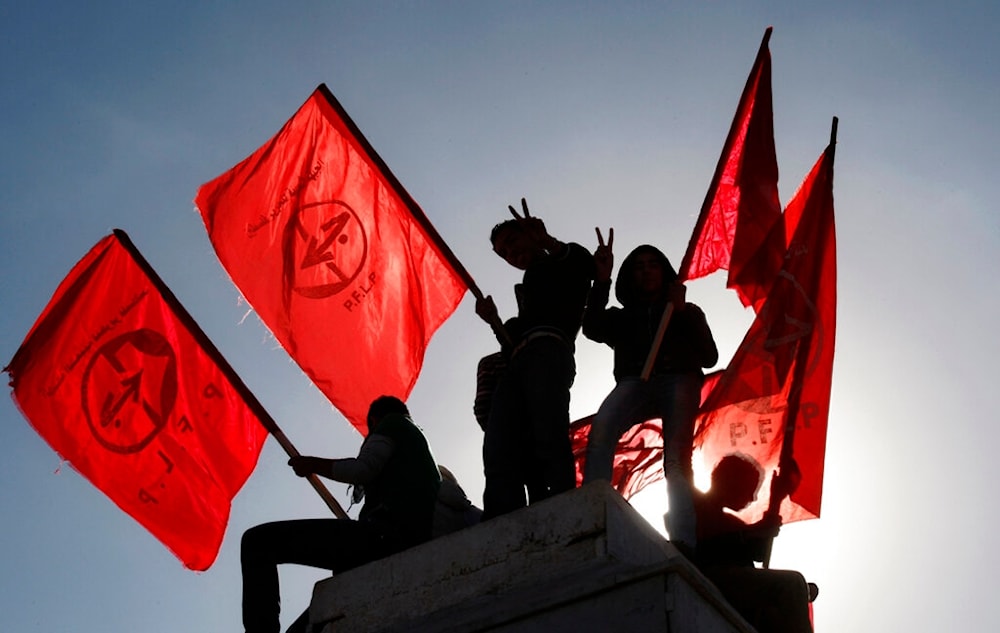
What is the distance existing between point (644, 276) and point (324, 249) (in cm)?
270

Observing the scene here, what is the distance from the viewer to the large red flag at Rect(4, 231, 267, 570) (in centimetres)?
902

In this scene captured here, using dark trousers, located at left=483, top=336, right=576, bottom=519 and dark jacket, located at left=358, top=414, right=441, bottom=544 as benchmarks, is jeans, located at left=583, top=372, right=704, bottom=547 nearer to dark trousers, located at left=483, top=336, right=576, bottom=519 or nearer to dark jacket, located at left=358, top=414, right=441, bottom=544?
dark trousers, located at left=483, top=336, right=576, bottom=519

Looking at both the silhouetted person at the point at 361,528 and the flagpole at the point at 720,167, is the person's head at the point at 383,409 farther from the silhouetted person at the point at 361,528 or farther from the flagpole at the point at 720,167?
the flagpole at the point at 720,167

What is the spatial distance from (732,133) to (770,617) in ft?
13.9

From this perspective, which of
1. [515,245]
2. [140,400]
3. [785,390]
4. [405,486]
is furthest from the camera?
[140,400]

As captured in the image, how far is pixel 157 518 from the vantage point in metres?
8.99

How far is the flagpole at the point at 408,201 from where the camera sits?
30.0ft

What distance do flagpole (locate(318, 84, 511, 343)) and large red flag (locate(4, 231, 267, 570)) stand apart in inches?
67.4

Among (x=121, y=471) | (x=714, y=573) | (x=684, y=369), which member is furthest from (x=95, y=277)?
(x=714, y=573)

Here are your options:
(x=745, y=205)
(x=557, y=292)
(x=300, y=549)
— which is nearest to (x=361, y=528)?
(x=300, y=549)

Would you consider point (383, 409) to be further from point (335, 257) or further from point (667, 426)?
point (335, 257)

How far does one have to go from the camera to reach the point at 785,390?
8.04 metres

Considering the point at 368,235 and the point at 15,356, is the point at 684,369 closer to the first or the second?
the point at 368,235

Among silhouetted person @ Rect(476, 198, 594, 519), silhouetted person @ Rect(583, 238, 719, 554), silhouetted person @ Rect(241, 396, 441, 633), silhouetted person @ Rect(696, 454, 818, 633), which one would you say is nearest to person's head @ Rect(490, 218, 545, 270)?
silhouetted person @ Rect(476, 198, 594, 519)
